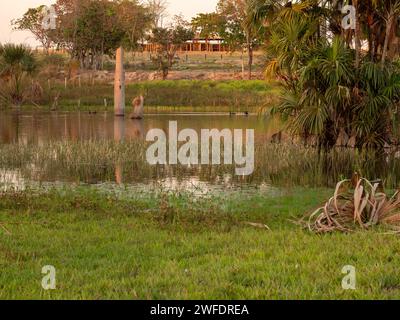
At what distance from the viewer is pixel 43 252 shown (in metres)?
8.60

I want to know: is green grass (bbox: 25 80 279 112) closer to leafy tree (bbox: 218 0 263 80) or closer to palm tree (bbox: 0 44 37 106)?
palm tree (bbox: 0 44 37 106)

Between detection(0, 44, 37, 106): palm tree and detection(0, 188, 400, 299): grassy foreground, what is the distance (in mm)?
36928

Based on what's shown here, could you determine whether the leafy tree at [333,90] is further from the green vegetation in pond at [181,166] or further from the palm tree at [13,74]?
the palm tree at [13,74]

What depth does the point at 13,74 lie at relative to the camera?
47.8m

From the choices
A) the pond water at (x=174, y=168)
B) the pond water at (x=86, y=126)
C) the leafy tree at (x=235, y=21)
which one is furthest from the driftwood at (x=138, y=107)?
the leafy tree at (x=235, y=21)

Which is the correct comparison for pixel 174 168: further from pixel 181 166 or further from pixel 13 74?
pixel 13 74

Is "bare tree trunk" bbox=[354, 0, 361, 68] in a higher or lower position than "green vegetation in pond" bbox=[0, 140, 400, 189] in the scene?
higher

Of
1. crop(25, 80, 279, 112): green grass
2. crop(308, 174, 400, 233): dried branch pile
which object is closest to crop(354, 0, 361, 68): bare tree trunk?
crop(308, 174, 400, 233): dried branch pile

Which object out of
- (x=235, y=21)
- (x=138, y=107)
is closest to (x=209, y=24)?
(x=235, y=21)

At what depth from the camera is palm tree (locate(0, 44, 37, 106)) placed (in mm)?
48250

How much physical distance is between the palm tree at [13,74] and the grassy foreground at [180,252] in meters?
36.9

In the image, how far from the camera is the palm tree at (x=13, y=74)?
48.2 m

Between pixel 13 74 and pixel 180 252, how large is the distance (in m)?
41.8
